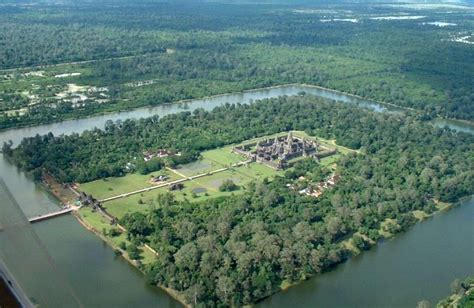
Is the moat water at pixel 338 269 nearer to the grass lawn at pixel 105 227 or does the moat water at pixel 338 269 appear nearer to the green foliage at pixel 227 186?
the grass lawn at pixel 105 227

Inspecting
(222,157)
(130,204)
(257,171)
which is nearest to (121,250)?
(130,204)

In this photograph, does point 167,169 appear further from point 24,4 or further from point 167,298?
point 24,4

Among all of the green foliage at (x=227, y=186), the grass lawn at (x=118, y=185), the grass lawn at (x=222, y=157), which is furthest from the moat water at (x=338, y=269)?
the grass lawn at (x=222, y=157)

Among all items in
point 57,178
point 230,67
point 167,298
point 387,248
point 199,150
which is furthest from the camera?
point 230,67

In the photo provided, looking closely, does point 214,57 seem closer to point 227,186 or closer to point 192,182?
point 192,182

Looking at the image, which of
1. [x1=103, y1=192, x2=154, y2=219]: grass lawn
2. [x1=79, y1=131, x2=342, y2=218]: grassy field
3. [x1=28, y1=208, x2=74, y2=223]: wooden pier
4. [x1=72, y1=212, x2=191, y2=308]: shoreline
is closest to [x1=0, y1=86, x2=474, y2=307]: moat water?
[x1=72, y1=212, x2=191, y2=308]: shoreline

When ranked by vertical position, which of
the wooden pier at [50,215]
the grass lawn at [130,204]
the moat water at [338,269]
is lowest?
the moat water at [338,269]

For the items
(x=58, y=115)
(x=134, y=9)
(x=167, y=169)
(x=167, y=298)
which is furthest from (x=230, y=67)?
(x=134, y=9)
